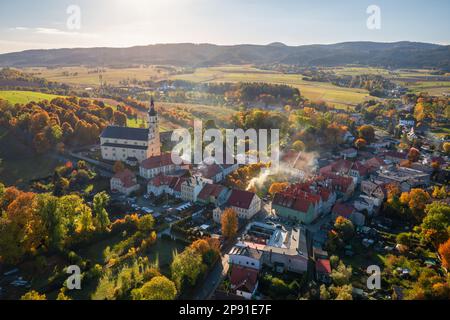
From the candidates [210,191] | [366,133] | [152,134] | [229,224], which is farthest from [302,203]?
[366,133]

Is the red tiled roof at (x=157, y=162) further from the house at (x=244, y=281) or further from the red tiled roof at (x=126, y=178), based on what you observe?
the house at (x=244, y=281)

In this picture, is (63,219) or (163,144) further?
(163,144)

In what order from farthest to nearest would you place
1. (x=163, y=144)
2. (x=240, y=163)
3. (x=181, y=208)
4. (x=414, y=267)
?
(x=163, y=144)
(x=240, y=163)
(x=181, y=208)
(x=414, y=267)

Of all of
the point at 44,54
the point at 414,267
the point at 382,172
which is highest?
the point at 44,54

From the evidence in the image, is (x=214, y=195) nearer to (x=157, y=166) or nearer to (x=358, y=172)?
(x=157, y=166)

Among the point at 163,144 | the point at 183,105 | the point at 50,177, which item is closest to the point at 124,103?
the point at 183,105

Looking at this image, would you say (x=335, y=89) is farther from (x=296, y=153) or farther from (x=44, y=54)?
(x=44, y=54)

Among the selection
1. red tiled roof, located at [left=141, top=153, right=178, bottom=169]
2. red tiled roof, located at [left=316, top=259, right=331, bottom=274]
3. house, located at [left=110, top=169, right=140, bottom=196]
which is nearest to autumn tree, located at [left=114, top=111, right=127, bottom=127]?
red tiled roof, located at [left=141, top=153, right=178, bottom=169]
